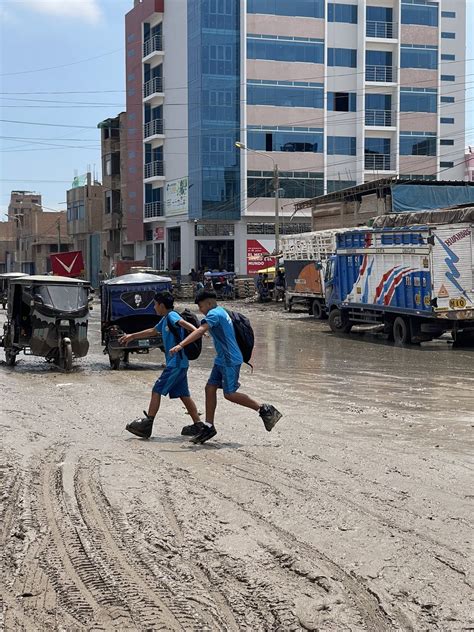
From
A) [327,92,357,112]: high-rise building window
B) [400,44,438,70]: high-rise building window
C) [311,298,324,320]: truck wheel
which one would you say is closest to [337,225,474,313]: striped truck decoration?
[311,298,324,320]: truck wheel

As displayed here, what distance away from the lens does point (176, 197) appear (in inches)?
2498

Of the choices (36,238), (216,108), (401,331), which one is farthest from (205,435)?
(36,238)

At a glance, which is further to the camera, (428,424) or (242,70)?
(242,70)

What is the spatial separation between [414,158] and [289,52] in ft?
40.1

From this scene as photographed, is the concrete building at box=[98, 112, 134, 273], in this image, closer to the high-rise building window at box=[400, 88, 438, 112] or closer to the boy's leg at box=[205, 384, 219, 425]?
the high-rise building window at box=[400, 88, 438, 112]

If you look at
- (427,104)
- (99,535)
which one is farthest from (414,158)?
(99,535)

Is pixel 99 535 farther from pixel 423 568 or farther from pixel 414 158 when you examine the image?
pixel 414 158

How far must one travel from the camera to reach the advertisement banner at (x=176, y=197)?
61.9 metres

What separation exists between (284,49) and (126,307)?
4669 cm

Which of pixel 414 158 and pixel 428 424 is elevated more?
pixel 414 158

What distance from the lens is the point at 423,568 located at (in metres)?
5.20

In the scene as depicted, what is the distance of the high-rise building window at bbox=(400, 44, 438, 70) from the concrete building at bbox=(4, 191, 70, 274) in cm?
4338

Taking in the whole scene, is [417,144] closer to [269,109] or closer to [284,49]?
[269,109]

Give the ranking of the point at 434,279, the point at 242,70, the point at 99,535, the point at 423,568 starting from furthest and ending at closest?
the point at 242,70 → the point at 434,279 → the point at 99,535 → the point at 423,568
